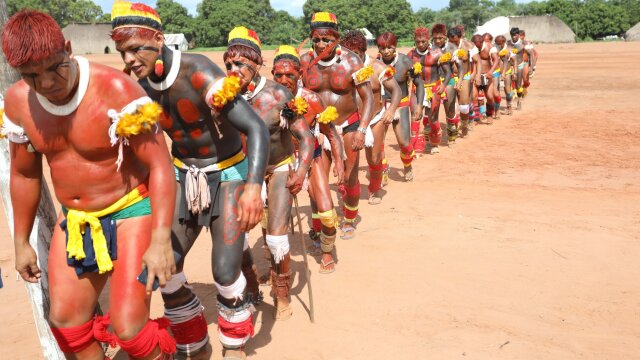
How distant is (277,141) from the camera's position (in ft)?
15.5

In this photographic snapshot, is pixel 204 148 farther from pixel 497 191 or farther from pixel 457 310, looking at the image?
pixel 497 191

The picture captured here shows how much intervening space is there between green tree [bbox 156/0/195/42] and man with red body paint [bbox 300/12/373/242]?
71.4 m

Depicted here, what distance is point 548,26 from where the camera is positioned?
55.2 metres

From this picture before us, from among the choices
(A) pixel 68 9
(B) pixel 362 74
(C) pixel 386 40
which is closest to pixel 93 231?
(B) pixel 362 74

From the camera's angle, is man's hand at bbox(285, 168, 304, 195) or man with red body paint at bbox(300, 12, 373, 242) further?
man with red body paint at bbox(300, 12, 373, 242)

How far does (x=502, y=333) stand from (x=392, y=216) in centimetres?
337

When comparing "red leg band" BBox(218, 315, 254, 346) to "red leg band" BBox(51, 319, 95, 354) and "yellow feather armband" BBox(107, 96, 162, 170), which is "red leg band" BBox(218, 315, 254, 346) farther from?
"yellow feather armband" BBox(107, 96, 162, 170)

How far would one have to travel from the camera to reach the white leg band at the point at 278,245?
15.1 feet

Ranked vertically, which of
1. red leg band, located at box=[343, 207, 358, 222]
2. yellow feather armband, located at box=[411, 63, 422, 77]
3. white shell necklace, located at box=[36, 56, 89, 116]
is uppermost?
white shell necklace, located at box=[36, 56, 89, 116]

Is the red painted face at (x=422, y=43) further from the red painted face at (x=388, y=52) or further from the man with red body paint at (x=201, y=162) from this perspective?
the man with red body paint at (x=201, y=162)

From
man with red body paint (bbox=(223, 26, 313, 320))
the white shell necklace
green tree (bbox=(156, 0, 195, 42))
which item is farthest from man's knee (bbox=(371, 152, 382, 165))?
green tree (bbox=(156, 0, 195, 42))

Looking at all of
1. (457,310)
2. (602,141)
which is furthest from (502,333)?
(602,141)

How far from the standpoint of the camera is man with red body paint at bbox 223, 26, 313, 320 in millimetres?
A: 4438

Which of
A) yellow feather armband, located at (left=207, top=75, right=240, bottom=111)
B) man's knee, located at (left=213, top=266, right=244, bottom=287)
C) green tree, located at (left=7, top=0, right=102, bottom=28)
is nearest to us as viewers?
yellow feather armband, located at (left=207, top=75, right=240, bottom=111)
